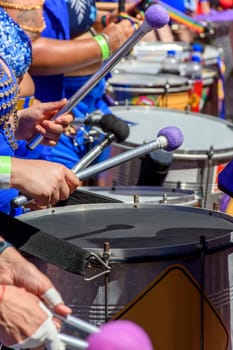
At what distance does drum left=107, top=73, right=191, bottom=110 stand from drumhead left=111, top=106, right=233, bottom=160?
46cm

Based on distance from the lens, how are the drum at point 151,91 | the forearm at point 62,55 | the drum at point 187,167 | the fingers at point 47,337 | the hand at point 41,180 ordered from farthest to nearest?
the drum at point 151,91 < the drum at point 187,167 < the forearm at point 62,55 < the hand at point 41,180 < the fingers at point 47,337

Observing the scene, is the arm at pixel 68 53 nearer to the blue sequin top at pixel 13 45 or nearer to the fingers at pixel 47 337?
the blue sequin top at pixel 13 45

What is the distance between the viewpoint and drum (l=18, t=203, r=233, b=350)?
2369 mm

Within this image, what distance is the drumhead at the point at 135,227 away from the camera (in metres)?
2.40

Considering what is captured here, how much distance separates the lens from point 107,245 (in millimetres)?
2352

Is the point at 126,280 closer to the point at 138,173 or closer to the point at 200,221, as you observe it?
the point at 200,221

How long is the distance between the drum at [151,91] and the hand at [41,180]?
110 inches

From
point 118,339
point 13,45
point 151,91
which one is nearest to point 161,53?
point 151,91

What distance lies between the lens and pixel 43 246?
2.34 m

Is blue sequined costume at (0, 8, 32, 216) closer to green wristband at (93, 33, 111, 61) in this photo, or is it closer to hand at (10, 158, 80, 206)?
hand at (10, 158, 80, 206)

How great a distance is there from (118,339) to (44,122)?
4.51 feet

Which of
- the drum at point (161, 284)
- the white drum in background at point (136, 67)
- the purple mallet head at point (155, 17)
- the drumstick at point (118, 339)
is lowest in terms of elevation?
the drum at point (161, 284)

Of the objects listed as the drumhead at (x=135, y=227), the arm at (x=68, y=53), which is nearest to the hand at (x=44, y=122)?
the drumhead at (x=135, y=227)

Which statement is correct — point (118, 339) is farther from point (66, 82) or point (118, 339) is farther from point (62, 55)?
point (66, 82)
